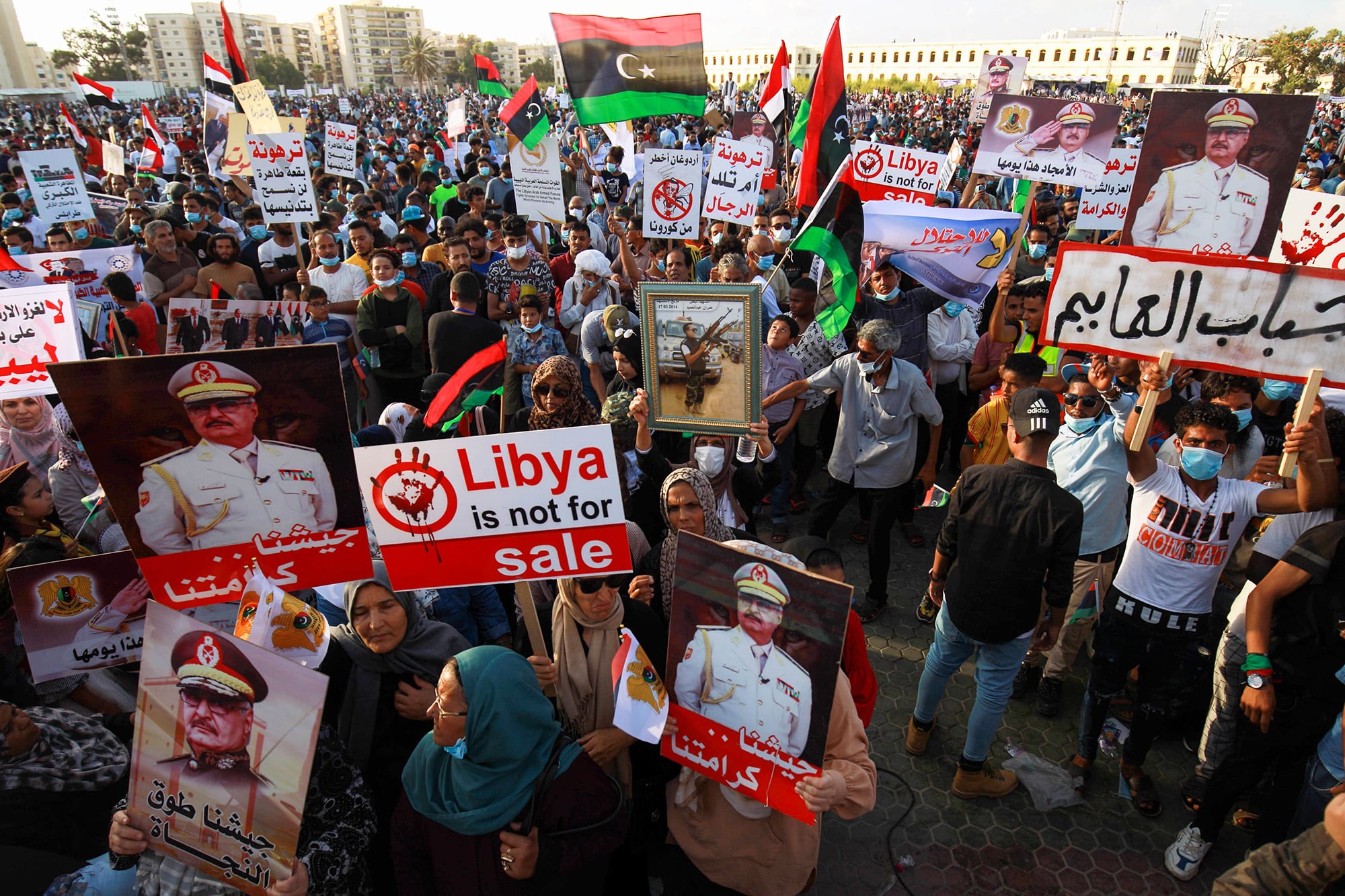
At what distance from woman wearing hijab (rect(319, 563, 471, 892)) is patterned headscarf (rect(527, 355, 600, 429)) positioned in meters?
1.62

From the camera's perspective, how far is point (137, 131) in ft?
107

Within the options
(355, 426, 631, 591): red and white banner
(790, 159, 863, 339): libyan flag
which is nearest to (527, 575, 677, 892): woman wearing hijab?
(355, 426, 631, 591): red and white banner

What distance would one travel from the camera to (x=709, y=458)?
4.47 metres

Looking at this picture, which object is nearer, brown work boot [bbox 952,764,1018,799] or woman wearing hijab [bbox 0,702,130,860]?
woman wearing hijab [bbox 0,702,130,860]

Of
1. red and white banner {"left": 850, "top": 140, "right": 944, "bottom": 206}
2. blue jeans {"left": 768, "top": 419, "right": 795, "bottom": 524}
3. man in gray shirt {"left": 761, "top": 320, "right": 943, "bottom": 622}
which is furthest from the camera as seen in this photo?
red and white banner {"left": 850, "top": 140, "right": 944, "bottom": 206}

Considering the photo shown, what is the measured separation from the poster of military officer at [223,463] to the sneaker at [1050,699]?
154 inches

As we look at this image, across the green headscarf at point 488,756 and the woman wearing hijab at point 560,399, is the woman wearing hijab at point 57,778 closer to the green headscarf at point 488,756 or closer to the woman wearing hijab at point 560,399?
the green headscarf at point 488,756

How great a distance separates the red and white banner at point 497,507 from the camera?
259cm

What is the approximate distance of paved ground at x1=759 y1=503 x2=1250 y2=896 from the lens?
3.38 meters

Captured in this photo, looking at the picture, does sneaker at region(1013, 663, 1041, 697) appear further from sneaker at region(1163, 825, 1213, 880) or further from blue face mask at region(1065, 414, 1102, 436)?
blue face mask at region(1065, 414, 1102, 436)

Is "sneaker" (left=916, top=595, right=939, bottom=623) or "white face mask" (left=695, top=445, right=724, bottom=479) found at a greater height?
"white face mask" (left=695, top=445, right=724, bottom=479)

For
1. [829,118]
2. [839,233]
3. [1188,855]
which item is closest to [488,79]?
[829,118]

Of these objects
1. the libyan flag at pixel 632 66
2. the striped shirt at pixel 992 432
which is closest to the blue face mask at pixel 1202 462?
the striped shirt at pixel 992 432

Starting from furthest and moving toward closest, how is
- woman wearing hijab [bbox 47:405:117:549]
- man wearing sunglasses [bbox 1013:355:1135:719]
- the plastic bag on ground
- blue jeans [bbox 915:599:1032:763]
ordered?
woman wearing hijab [bbox 47:405:117:549]
man wearing sunglasses [bbox 1013:355:1135:719]
the plastic bag on ground
blue jeans [bbox 915:599:1032:763]
